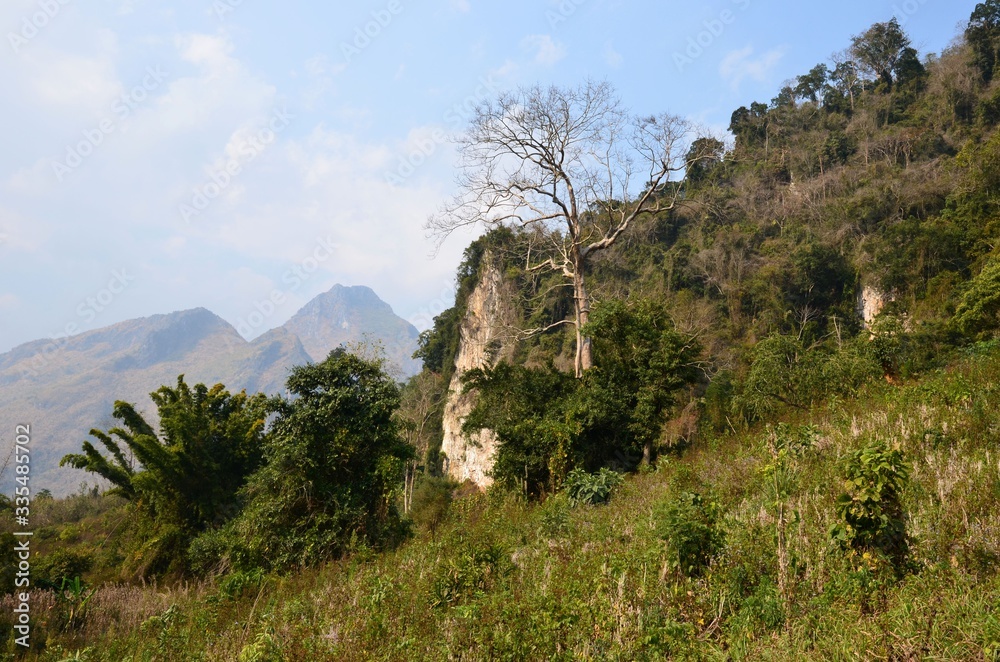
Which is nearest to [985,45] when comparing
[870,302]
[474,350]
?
[870,302]

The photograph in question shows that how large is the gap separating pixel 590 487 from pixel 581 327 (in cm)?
581

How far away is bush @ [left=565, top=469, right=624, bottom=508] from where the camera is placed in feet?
32.6

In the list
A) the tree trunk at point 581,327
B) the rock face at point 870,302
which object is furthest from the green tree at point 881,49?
the tree trunk at point 581,327

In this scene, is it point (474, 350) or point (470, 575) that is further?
point (474, 350)

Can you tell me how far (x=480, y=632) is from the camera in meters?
4.16

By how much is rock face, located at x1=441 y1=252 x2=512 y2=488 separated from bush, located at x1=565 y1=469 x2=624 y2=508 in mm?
31193

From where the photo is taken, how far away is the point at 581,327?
15.1 m

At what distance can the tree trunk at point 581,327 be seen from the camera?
1552 centimetres

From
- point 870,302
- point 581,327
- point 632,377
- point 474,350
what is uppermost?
point 870,302

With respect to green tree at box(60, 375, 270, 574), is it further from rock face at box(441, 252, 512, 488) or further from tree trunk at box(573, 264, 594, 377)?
rock face at box(441, 252, 512, 488)

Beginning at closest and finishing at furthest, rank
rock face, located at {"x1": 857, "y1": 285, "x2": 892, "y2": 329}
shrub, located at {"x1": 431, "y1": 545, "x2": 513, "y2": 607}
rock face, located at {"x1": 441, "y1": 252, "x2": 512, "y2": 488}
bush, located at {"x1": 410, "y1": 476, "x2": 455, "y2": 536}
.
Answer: shrub, located at {"x1": 431, "y1": 545, "x2": 513, "y2": 607} → bush, located at {"x1": 410, "y1": 476, "x2": 455, "y2": 536} → rock face, located at {"x1": 857, "y1": 285, "x2": 892, "y2": 329} → rock face, located at {"x1": 441, "y1": 252, "x2": 512, "y2": 488}

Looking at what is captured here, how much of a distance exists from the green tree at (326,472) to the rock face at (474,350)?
99.7 feet

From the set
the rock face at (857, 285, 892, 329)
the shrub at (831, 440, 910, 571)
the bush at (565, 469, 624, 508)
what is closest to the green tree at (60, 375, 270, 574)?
the bush at (565, 469, 624, 508)

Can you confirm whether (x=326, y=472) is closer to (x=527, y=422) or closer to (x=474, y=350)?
(x=527, y=422)
